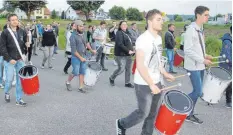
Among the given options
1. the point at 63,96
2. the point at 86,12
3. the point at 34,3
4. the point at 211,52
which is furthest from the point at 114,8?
the point at 63,96

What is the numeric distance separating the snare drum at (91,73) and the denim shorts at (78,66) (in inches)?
5.9

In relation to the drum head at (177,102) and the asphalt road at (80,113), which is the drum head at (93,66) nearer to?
the asphalt road at (80,113)

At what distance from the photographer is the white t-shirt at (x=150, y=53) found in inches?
180

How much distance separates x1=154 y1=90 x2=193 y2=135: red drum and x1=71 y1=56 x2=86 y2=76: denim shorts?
412 cm

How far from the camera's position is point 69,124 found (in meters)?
6.08

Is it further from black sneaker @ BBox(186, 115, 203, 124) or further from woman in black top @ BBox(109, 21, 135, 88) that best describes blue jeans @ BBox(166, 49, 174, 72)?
black sneaker @ BBox(186, 115, 203, 124)

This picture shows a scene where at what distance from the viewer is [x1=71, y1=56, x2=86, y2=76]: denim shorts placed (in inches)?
335

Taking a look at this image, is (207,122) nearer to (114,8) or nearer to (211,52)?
(211,52)

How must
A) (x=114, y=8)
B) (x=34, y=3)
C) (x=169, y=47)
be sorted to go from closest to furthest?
1. (x=169, y=47)
2. (x=34, y=3)
3. (x=114, y=8)

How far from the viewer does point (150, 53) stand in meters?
4.61

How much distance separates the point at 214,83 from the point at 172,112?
2.18 m

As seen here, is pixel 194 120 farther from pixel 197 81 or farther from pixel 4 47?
pixel 4 47

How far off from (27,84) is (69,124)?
141 centimetres

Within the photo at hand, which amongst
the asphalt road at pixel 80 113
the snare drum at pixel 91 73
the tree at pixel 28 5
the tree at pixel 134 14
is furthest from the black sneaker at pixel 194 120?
the tree at pixel 134 14
